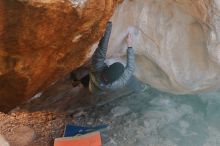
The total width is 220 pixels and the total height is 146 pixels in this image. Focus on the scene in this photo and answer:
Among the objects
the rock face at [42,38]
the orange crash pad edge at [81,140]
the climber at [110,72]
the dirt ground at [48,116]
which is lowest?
the orange crash pad edge at [81,140]

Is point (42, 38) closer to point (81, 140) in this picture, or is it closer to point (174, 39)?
point (174, 39)

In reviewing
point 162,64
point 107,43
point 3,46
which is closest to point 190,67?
point 162,64

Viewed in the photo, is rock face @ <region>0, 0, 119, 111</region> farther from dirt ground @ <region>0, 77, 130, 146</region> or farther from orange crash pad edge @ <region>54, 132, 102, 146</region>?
orange crash pad edge @ <region>54, 132, 102, 146</region>

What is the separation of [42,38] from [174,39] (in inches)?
60.0

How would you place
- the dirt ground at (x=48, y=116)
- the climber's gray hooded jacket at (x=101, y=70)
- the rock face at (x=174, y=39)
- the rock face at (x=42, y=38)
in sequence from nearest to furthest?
1. the rock face at (x=42, y=38)
2. the rock face at (x=174, y=39)
3. the climber's gray hooded jacket at (x=101, y=70)
4. the dirt ground at (x=48, y=116)

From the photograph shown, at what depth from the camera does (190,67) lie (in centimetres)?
354

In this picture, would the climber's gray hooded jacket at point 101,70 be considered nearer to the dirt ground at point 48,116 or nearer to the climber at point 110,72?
the climber at point 110,72

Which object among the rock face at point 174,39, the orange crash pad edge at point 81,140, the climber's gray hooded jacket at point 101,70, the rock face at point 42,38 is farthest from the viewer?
the orange crash pad edge at point 81,140

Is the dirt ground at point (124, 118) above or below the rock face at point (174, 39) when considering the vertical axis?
below

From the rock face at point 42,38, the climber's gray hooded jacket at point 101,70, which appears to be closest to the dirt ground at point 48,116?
the climber's gray hooded jacket at point 101,70

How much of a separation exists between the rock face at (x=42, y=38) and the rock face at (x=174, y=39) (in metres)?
0.77

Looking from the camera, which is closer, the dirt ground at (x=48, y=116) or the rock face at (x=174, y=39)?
the rock face at (x=174, y=39)

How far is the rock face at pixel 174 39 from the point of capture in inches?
122

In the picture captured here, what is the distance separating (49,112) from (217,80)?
86.4 inches
